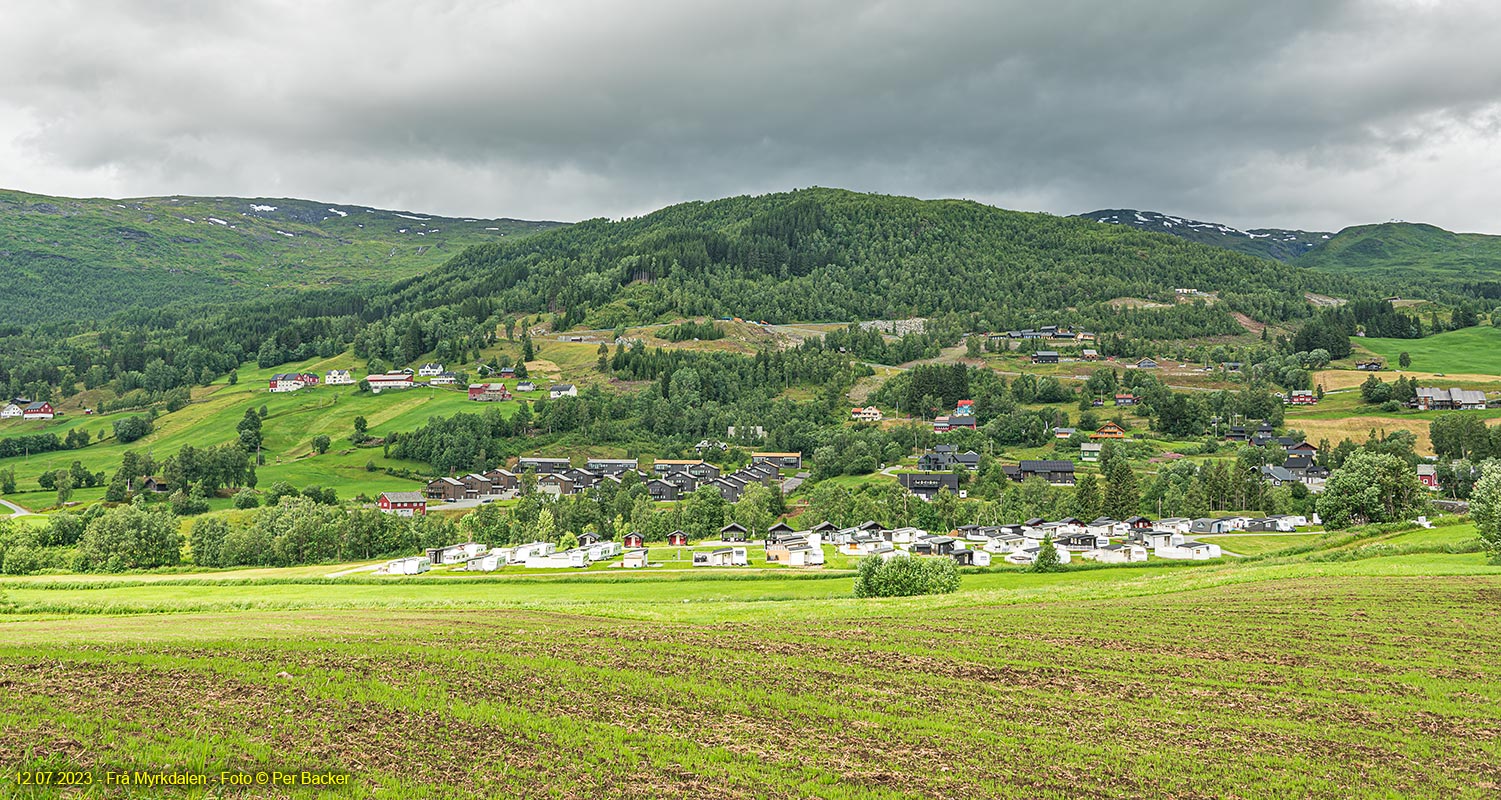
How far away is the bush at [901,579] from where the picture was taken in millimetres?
53312

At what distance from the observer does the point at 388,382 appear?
197m

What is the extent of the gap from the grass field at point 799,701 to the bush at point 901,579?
14.5 meters

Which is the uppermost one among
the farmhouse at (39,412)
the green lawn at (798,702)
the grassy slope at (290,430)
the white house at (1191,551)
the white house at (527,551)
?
the farmhouse at (39,412)

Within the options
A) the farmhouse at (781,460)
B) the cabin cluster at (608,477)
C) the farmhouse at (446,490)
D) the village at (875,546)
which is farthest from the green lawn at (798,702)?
the farmhouse at (781,460)

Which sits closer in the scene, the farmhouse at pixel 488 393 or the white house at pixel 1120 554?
the white house at pixel 1120 554

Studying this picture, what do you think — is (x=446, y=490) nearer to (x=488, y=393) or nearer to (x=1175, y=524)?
(x=488, y=393)

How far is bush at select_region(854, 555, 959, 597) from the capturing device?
5331 cm

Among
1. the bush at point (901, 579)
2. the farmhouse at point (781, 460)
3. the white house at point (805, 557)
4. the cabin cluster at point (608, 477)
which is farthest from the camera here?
the farmhouse at point (781, 460)

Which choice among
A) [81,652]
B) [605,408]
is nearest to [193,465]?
[605,408]

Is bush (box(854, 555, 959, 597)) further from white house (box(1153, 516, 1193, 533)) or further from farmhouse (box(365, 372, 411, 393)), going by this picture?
farmhouse (box(365, 372, 411, 393))

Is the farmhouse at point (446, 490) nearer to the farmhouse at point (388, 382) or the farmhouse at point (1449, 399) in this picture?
the farmhouse at point (388, 382)

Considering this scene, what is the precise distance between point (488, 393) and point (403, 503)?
6138 centimetres

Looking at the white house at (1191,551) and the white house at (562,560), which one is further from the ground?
the white house at (562,560)

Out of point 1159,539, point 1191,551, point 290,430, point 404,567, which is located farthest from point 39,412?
point 1191,551
